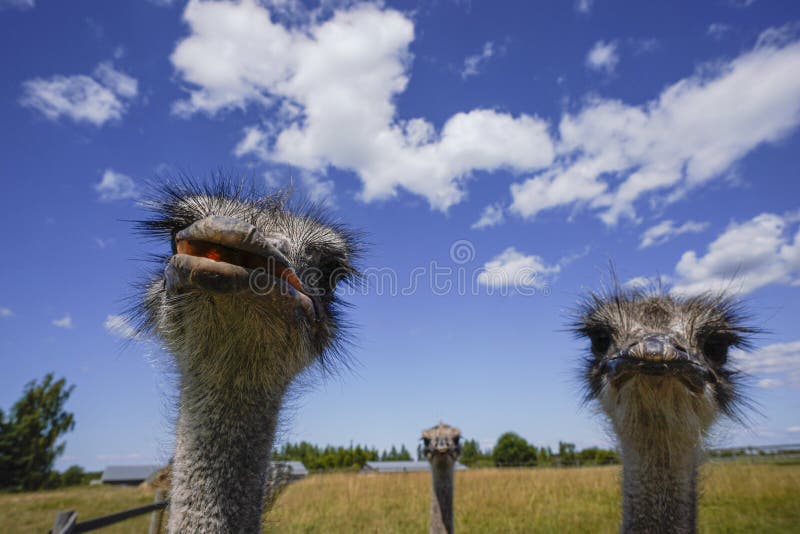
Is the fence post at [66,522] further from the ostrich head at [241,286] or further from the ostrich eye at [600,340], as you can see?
Result: the ostrich eye at [600,340]

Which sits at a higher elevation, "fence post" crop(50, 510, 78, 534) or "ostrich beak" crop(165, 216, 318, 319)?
"ostrich beak" crop(165, 216, 318, 319)

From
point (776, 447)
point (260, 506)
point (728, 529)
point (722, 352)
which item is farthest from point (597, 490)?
point (260, 506)

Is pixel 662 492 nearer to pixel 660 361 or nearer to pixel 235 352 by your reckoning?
pixel 660 361

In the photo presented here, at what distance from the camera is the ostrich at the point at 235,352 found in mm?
1525

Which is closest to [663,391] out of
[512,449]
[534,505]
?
[534,505]

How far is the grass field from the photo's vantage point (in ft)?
27.7

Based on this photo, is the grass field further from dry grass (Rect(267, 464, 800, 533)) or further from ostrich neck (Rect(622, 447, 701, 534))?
ostrich neck (Rect(622, 447, 701, 534))

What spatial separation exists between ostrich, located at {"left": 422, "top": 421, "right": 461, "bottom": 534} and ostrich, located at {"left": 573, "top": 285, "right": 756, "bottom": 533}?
280 cm

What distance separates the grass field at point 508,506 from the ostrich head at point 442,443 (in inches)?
85.4

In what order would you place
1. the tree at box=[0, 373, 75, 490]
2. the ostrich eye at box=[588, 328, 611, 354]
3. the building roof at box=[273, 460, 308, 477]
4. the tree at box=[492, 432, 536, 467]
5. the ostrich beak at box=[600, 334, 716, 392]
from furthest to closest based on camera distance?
1. the tree at box=[492, 432, 536, 467]
2. the tree at box=[0, 373, 75, 490]
3. the ostrich eye at box=[588, 328, 611, 354]
4. the building roof at box=[273, 460, 308, 477]
5. the ostrich beak at box=[600, 334, 716, 392]

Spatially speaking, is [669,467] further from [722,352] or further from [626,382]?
[722,352]

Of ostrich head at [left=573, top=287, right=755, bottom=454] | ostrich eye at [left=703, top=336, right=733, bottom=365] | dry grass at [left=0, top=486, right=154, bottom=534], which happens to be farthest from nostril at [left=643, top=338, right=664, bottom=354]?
dry grass at [left=0, top=486, right=154, bottom=534]

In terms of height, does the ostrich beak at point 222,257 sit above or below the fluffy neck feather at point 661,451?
above

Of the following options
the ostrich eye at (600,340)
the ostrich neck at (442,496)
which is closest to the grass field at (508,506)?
the ostrich neck at (442,496)
